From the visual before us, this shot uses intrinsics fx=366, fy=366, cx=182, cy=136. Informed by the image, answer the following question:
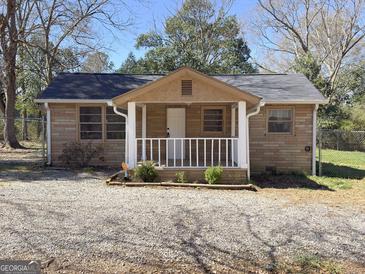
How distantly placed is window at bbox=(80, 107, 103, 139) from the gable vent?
14.1 feet

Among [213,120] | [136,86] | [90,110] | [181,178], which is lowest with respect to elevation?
[181,178]

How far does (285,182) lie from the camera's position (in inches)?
420

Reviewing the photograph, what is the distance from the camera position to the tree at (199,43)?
1073 inches

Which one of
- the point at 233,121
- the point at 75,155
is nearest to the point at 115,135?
the point at 75,155

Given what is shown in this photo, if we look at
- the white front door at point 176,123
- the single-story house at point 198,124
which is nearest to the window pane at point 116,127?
the single-story house at point 198,124

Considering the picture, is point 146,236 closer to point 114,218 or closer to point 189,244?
point 189,244

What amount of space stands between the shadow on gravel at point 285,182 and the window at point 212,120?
2241 mm

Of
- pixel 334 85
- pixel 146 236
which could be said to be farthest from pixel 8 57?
pixel 334 85

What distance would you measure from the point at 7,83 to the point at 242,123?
15.5m

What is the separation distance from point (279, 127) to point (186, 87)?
4205mm

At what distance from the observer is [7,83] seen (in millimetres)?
20234

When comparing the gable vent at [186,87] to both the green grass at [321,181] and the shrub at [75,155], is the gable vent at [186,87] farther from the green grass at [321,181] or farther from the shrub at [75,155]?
the shrub at [75,155]

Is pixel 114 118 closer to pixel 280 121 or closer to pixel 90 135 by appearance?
pixel 90 135

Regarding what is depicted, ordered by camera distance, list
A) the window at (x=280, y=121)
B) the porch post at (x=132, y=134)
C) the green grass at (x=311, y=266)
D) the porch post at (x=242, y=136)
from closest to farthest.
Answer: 1. the green grass at (x=311, y=266)
2. the porch post at (x=242, y=136)
3. the porch post at (x=132, y=134)
4. the window at (x=280, y=121)
